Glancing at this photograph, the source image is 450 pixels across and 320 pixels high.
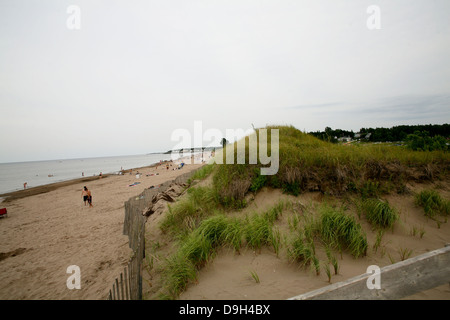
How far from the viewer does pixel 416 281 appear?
216 cm

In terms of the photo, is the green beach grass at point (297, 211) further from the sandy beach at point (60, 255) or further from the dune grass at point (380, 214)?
the sandy beach at point (60, 255)

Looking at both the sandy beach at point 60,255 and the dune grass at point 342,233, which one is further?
the sandy beach at point 60,255

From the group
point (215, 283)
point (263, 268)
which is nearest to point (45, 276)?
point (215, 283)

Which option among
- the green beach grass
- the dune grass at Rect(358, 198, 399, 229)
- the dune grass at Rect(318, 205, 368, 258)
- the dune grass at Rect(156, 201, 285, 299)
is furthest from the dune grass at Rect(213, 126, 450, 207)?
the dune grass at Rect(318, 205, 368, 258)

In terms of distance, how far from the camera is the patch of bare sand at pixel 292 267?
3092 mm

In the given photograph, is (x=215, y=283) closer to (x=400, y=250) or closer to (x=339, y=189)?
(x=400, y=250)

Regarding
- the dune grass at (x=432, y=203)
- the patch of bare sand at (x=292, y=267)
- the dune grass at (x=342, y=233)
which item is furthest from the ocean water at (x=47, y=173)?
the dune grass at (x=432, y=203)

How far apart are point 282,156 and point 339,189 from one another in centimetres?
211

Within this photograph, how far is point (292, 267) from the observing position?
140 inches

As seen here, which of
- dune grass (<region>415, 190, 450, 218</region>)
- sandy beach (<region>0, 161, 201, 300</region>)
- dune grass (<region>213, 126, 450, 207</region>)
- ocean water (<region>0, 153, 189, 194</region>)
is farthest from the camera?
ocean water (<region>0, 153, 189, 194</region>)

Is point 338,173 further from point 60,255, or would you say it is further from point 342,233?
point 60,255

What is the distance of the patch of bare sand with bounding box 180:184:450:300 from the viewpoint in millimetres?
3092

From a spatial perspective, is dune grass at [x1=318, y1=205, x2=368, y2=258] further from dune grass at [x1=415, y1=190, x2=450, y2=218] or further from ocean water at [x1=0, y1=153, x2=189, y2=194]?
ocean water at [x1=0, y1=153, x2=189, y2=194]

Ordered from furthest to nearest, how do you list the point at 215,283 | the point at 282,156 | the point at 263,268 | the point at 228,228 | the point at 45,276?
the point at 282,156, the point at 45,276, the point at 228,228, the point at 263,268, the point at 215,283
